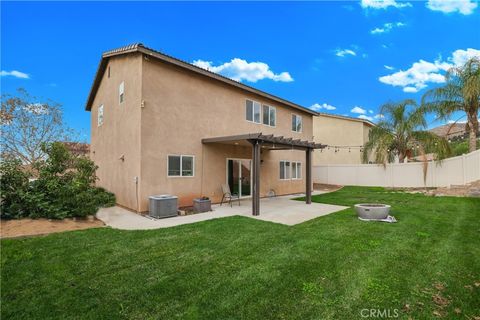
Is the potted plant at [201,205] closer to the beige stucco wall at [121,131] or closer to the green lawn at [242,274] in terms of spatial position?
the beige stucco wall at [121,131]

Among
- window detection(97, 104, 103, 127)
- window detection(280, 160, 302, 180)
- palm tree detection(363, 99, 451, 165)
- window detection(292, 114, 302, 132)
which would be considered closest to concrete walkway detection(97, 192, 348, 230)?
window detection(280, 160, 302, 180)

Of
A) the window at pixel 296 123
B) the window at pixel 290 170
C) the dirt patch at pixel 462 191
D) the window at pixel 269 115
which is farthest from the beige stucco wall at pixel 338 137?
the window at pixel 269 115

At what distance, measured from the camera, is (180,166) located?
32.4 feet

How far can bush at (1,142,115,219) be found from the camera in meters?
7.11

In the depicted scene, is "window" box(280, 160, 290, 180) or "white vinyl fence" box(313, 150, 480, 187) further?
"window" box(280, 160, 290, 180)

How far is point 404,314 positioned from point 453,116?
16.8 m

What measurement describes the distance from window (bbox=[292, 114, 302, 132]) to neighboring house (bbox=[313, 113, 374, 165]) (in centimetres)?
878

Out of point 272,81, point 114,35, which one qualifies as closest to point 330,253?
point 114,35

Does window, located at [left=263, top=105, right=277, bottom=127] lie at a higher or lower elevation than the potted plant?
higher

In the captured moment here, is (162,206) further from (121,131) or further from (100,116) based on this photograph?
(100,116)

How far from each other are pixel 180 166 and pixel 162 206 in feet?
6.82

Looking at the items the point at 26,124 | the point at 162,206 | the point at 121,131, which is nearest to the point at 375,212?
the point at 162,206

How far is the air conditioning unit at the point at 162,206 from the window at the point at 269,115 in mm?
7331

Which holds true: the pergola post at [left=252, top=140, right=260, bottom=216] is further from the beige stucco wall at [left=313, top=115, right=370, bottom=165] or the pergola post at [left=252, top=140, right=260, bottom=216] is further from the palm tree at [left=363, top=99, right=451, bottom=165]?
the beige stucco wall at [left=313, top=115, right=370, bottom=165]
